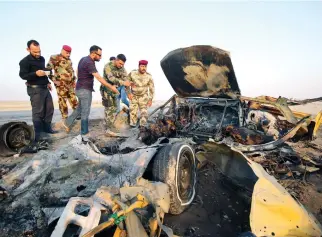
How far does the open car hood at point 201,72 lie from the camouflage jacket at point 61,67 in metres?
2.92

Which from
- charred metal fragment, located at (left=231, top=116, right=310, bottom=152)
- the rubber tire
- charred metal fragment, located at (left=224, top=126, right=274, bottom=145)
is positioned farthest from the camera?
charred metal fragment, located at (left=224, top=126, right=274, bottom=145)

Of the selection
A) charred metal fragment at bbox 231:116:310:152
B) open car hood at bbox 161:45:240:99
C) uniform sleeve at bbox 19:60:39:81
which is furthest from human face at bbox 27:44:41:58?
charred metal fragment at bbox 231:116:310:152

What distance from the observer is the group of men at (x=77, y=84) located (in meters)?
4.96

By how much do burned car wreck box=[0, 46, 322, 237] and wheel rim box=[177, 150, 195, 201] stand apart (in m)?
0.01

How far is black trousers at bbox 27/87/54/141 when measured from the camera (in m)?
5.04

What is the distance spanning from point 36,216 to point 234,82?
3.33 meters

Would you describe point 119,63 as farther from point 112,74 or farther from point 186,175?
point 186,175

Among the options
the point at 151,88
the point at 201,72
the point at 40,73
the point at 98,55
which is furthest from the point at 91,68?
the point at 201,72

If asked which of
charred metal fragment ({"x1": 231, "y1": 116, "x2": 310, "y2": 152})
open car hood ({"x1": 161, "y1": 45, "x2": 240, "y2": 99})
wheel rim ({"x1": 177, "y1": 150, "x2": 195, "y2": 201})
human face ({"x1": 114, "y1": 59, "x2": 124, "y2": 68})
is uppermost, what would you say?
human face ({"x1": 114, "y1": 59, "x2": 124, "y2": 68})

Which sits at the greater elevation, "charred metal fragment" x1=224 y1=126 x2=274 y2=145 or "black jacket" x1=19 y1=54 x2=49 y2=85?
"black jacket" x1=19 y1=54 x2=49 y2=85

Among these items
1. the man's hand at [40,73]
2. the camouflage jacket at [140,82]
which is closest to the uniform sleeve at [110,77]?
the camouflage jacket at [140,82]

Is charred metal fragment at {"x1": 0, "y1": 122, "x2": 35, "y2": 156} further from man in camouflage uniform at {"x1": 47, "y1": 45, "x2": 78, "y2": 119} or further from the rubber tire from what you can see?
the rubber tire

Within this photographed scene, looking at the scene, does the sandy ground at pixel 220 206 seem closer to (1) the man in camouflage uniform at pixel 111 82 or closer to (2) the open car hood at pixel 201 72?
(2) the open car hood at pixel 201 72

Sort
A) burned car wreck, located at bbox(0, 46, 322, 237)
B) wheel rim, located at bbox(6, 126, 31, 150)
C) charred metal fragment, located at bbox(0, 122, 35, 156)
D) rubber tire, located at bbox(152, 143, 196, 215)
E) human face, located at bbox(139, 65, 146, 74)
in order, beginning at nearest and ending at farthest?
1. burned car wreck, located at bbox(0, 46, 322, 237)
2. rubber tire, located at bbox(152, 143, 196, 215)
3. charred metal fragment, located at bbox(0, 122, 35, 156)
4. wheel rim, located at bbox(6, 126, 31, 150)
5. human face, located at bbox(139, 65, 146, 74)
